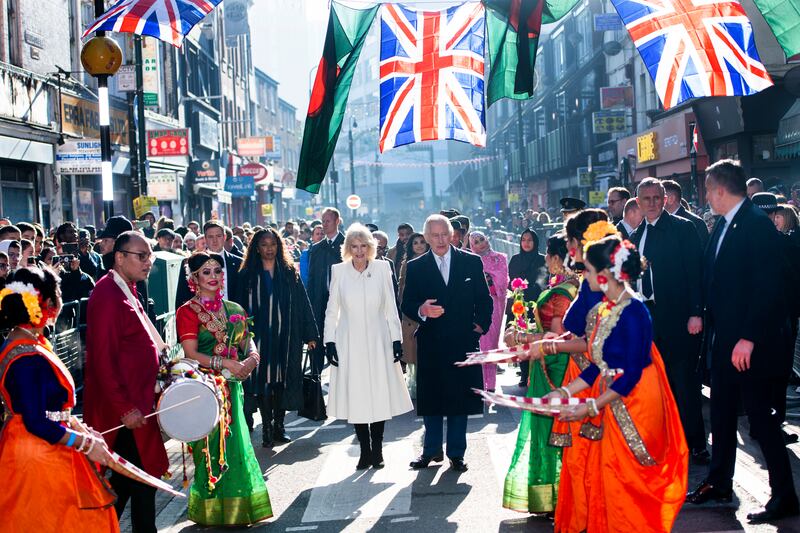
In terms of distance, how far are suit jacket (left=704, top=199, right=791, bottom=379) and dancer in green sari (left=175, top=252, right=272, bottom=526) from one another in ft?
10.2

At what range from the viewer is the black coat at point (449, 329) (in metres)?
7.92

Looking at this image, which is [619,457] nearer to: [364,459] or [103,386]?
[103,386]

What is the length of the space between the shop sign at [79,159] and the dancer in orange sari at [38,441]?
14.2 meters

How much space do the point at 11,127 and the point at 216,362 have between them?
15.2m

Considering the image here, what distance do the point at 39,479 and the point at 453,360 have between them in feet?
13.7

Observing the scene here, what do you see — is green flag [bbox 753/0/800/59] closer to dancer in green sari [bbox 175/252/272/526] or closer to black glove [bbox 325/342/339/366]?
black glove [bbox 325/342/339/366]

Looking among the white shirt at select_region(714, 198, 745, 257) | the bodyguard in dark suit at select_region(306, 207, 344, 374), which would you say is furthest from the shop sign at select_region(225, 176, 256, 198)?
the white shirt at select_region(714, 198, 745, 257)

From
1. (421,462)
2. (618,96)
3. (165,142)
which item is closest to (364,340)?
(421,462)

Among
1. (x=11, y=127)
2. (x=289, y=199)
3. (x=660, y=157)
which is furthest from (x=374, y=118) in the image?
(x=11, y=127)

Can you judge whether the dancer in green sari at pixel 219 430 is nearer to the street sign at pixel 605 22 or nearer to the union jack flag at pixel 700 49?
the union jack flag at pixel 700 49

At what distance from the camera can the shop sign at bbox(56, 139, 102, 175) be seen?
18.1 meters

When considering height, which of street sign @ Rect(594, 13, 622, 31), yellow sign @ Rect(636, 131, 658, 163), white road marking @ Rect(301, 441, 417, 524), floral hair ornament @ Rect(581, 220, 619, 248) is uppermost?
street sign @ Rect(594, 13, 622, 31)

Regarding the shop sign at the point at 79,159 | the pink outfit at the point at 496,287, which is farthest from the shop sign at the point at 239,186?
the pink outfit at the point at 496,287

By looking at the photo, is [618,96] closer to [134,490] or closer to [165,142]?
[165,142]
